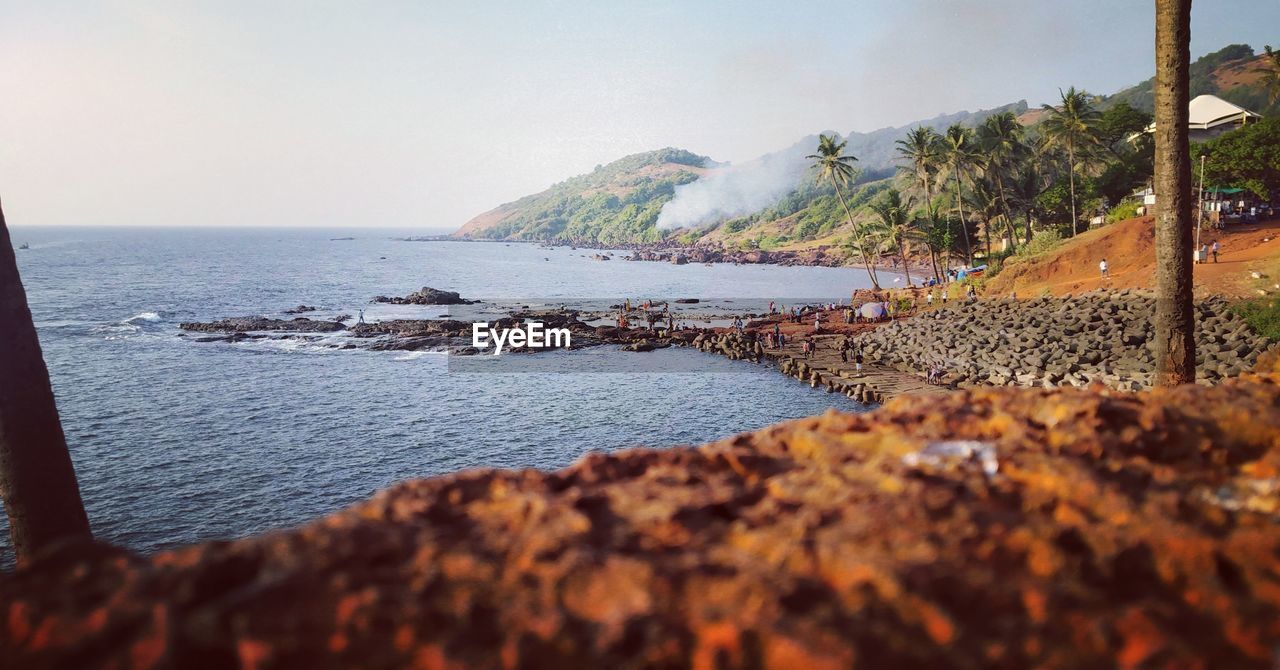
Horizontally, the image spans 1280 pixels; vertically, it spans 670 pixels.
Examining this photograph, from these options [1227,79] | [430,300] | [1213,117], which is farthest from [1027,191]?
[1227,79]

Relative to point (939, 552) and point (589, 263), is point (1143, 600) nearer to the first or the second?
point (939, 552)

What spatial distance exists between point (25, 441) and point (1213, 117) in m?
59.1

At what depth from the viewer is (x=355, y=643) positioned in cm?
248

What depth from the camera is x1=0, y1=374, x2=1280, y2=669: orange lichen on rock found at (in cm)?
247

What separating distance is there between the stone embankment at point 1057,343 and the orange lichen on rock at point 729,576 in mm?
24843

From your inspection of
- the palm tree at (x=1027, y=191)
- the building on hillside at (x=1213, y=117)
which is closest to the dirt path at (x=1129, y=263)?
the building on hillside at (x=1213, y=117)

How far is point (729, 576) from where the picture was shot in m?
2.80

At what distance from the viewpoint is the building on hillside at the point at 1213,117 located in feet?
149

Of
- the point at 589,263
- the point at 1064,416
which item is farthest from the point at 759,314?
the point at 589,263

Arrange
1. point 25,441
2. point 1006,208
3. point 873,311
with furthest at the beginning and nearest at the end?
point 1006,208, point 873,311, point 25,441

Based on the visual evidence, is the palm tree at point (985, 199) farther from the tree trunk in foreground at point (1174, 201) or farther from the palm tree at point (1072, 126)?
the tree trunk in foreground at point (1174, 201)

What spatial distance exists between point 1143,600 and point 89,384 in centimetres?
4866

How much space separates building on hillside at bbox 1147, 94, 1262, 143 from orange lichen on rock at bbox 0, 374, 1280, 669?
172 ft

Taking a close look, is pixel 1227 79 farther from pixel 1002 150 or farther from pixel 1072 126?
pixel 1072 126
